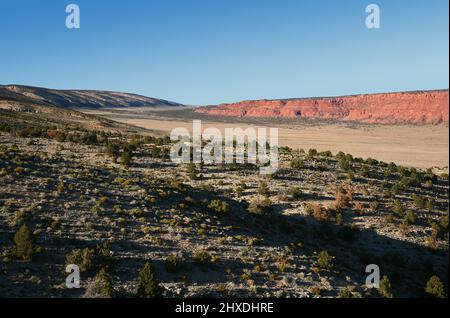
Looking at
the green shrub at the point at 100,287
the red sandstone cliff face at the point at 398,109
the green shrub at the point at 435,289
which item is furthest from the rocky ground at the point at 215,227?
the red sandstone cliff face at the point at 398,109

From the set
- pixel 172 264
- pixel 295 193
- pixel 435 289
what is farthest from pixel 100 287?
pixel 295 193

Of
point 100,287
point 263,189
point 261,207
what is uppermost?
point 263,189

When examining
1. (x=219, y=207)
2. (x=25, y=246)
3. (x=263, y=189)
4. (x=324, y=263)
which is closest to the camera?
(x=25, y=246)

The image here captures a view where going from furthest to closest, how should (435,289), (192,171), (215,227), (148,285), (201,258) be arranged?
(192,171) < (215,227) < (435,289) < (201,258) < (148,285)

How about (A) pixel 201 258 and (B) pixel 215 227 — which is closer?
(A) pixel 201 258

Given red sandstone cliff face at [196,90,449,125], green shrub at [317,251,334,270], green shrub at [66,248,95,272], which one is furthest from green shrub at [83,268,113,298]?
red sandstone cliff face at [196,90,449,125]

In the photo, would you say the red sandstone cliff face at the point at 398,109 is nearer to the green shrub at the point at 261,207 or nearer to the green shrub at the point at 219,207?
the green shrub at the point at 261,207

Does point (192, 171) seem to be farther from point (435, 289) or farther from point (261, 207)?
point (435, 289)
